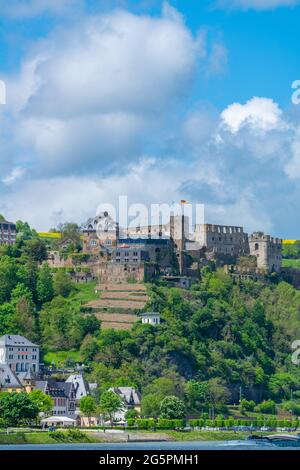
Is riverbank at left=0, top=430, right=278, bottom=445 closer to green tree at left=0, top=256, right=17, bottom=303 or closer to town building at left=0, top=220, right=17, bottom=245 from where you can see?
green tree at left=0, top=256, right=17, bottom=303

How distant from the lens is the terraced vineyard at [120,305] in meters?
150

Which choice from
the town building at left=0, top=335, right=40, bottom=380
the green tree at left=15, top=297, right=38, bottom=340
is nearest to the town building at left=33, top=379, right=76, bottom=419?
the town building at left=0, top=335, right=40, bottom=380

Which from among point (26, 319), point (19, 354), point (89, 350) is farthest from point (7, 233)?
point (19, 354)

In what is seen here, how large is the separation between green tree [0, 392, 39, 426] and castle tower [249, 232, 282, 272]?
55848 millimetres

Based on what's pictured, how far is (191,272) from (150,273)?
6900 millimetres

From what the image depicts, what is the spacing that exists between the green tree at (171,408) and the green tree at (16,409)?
46.8 ft

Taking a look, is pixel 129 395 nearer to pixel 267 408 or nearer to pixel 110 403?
pixel 110 403

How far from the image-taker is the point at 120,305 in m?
151

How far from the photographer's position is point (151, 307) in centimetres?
15088

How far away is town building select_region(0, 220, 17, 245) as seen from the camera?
173 meters
